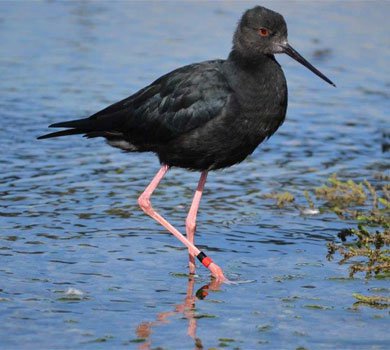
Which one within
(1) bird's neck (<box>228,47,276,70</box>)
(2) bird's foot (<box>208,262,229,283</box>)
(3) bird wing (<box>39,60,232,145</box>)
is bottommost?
(2) bird's foot (<box>208,262,229,283</box>)

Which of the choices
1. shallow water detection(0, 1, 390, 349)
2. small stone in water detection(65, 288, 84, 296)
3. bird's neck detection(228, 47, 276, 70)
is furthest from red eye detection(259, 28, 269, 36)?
small stone in water detection(65, 288, 84, 296)

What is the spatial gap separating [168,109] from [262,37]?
2.62 feet

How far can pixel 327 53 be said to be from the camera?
13352 millimetres

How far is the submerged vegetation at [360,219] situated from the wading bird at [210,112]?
2.98 feet

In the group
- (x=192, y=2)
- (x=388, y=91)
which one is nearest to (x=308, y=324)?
(x=388, y=91)

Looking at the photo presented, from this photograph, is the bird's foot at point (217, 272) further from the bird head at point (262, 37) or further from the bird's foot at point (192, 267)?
the bird head at point (262, 37)

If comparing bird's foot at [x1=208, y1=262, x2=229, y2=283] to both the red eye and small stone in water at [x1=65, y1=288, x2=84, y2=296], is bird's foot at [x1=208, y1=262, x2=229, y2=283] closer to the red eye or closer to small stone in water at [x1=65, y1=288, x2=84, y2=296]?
small stone in water at [x1=65, y1=288, x2=84, y2=296]

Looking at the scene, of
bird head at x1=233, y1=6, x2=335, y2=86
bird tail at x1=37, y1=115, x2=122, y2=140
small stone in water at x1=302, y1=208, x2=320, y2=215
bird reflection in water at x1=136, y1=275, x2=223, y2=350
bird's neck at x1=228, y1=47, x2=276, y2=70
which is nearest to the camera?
bird reflection in water at x1=136, y1=275, x2=223, y2=350

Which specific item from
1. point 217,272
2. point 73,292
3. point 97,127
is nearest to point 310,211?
point 217,272

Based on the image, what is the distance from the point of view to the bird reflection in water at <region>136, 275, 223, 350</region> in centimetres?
526

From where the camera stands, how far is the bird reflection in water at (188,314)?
5.26m

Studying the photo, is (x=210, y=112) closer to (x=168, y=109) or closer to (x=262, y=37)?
(x=168, y=109)

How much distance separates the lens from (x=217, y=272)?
643cm

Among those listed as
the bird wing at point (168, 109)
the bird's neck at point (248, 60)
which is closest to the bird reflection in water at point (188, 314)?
the bird wing at point (168, 109)
